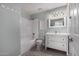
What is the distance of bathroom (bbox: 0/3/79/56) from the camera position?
1480 millimetres

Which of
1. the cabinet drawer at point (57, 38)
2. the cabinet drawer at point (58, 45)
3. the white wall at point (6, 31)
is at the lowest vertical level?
the cabinet drawer at point (58, 45)

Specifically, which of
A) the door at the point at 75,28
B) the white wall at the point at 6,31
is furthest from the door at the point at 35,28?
the door at the point at 75,28

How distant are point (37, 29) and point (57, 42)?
1088 mm

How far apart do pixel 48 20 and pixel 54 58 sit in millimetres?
2487

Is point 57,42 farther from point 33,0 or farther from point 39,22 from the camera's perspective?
point 33,0

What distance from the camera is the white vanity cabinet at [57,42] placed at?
217 centimetres

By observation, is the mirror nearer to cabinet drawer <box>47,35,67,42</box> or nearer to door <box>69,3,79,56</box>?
cabinet drawer <box>47,35,67,42</box>

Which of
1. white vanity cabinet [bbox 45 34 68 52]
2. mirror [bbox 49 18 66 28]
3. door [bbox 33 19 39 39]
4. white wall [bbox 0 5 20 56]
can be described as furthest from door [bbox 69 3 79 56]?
door [bbox 33 19 39 39]

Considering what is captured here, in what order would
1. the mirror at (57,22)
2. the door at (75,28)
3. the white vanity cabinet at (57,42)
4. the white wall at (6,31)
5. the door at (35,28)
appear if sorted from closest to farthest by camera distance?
the door at (75,28)
the white wall at (6,31)
the white vanity cabinet at (57,42)
the mirror at (57,22)
the door at (35,28)

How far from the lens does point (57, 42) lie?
7.70ft

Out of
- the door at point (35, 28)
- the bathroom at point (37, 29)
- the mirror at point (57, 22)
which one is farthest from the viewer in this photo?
the door at point (35, 28)

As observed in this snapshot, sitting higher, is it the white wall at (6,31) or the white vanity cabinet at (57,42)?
the white wall at (6,31)

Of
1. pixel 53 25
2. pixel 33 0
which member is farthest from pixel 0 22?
pixel 53 25

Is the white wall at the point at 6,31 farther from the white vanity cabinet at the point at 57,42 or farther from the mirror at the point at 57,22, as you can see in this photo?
the mirror at the point at 57,22
